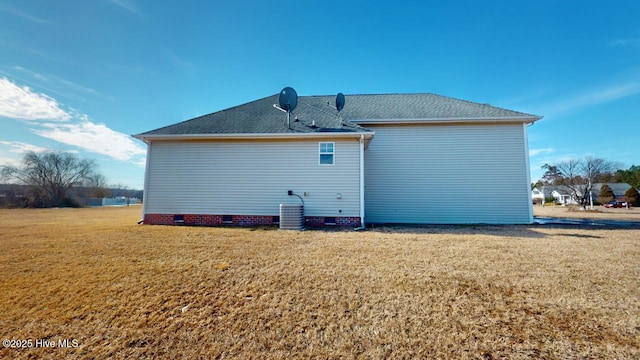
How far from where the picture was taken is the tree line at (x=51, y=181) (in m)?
28.5

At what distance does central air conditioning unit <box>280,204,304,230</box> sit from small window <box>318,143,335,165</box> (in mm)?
2054

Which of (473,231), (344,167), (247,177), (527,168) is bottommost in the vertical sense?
(473,231)

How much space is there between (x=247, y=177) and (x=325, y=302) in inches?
282

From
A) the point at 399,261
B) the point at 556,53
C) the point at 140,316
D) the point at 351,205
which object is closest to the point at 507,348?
the point at 399,261

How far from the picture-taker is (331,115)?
1040cm

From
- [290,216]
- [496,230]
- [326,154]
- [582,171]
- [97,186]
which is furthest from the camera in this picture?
[97,186]

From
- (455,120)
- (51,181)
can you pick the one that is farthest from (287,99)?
(51,181)

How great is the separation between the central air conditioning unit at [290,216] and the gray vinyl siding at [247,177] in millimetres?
788

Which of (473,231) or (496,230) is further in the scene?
(496,230)

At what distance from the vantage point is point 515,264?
14.2ft

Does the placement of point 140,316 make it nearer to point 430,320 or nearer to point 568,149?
point 430,320

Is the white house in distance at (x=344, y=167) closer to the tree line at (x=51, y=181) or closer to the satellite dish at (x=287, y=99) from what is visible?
the satellite dish at (x=287, y=99)

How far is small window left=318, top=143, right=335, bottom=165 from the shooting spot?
29.9 feet

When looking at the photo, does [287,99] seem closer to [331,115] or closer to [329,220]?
[331,115]
